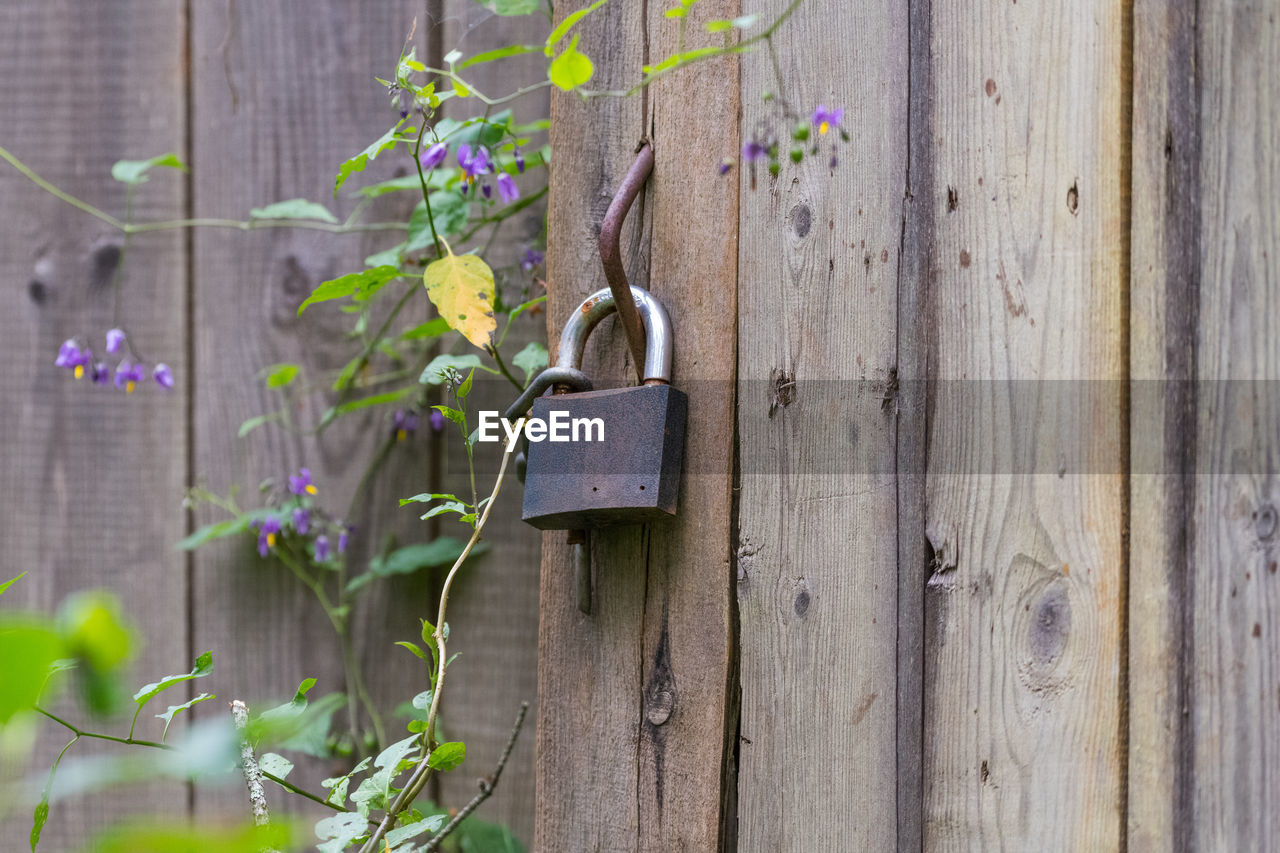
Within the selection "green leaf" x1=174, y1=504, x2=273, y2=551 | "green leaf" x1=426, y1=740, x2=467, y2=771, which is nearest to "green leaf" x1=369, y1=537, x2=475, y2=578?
"green leaf" x1=174, y1=504, x2=273, y2=551

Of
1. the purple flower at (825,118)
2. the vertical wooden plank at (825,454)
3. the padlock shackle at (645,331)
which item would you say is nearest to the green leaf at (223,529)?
the padlock shackle at (645,331)

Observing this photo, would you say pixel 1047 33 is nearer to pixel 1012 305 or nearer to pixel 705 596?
pixel 1012 305

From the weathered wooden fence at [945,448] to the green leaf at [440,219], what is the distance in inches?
6.0

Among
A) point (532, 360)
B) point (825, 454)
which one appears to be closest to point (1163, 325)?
point (825, 454)

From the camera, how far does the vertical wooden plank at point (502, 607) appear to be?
1.00 metres

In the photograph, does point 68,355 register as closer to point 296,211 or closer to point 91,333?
point 91,333

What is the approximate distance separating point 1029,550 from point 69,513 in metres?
1.06

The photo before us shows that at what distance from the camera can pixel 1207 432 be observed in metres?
0.66

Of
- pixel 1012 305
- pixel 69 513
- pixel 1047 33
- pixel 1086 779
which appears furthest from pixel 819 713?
pixel 69 513

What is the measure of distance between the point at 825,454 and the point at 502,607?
455mm

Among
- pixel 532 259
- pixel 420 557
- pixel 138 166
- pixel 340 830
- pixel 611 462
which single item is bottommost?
pixel 340 830

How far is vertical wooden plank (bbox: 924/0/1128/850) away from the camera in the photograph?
0.66m

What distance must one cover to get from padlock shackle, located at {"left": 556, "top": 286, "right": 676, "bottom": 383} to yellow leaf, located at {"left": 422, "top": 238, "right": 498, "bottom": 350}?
0.21ft

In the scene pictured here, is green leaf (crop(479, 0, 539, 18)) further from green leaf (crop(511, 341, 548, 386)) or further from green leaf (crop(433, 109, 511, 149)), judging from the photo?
green leaf (crop(511, 341, 548, 386))
